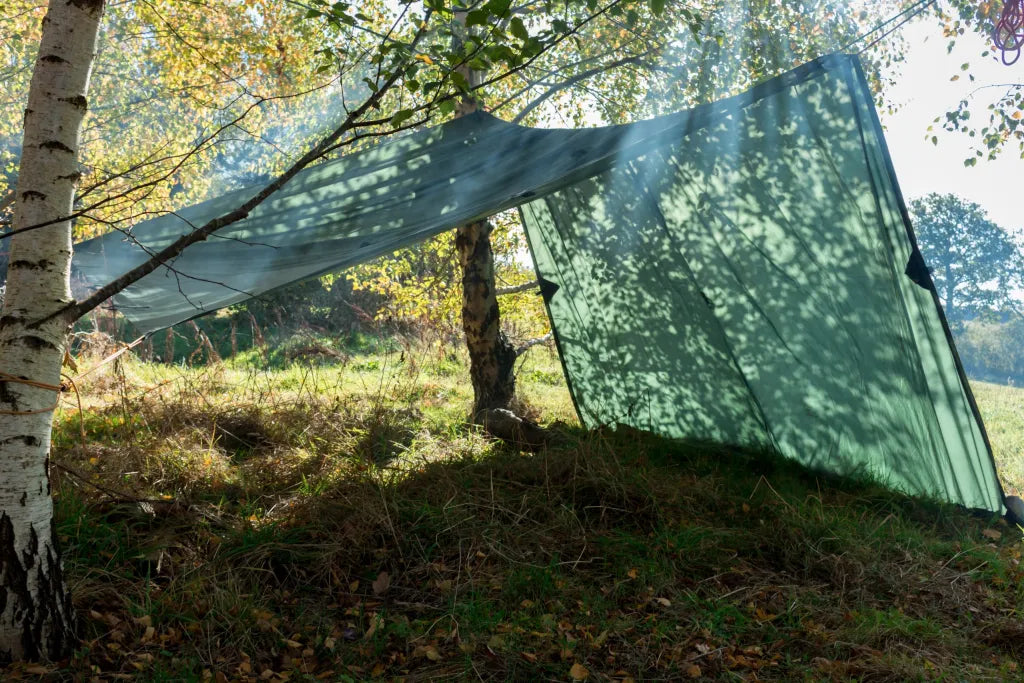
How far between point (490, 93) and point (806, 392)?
342cm

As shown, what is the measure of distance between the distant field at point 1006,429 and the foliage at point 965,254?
A: 6318 mm

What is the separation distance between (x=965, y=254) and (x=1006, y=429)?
35.1 feet

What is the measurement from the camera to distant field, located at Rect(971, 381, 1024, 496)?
4094mm

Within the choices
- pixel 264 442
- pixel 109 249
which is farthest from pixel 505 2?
pixel 109 249

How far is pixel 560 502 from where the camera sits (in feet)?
9.25

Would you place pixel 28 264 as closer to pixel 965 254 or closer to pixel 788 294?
pixel 788 294

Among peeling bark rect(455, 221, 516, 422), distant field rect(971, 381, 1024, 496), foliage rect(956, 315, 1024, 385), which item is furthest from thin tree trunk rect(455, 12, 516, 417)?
foliage rect(956, 315, 1024, 385)

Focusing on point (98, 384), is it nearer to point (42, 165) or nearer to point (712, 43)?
point (42, 165)

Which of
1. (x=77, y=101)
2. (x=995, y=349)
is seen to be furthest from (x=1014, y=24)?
(x=995, y=349)

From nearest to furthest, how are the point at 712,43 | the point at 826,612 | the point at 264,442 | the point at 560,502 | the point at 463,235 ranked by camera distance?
the point at 826,612, the point at 560,502, the point at 264,442, the point at 463,235, the point at 712,43

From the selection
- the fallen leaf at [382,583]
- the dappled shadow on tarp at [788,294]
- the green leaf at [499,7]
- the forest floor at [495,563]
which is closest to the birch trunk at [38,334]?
the forest floor at [495,563]

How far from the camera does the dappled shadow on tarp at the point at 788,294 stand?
280 cm

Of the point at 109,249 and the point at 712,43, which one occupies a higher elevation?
the point at 712,43

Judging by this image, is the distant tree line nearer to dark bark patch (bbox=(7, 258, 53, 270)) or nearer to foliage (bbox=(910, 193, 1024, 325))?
foliage (bbox=(910, 193, 1024, 325))
